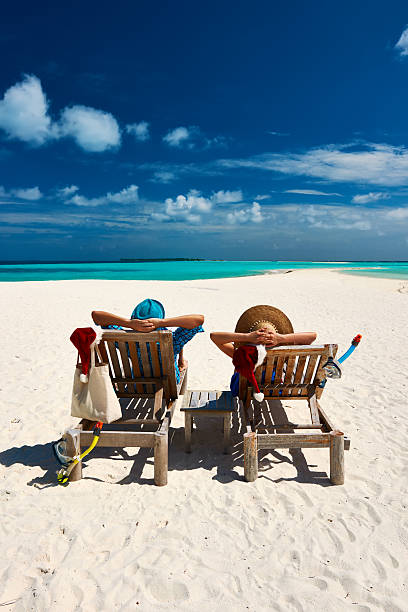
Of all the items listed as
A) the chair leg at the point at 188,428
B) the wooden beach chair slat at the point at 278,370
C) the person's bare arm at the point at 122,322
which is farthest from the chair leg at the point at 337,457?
the person's bare arm at the point at 122,322

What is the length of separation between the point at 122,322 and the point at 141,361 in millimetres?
504

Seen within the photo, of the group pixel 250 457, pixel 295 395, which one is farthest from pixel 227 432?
pixel 295 395

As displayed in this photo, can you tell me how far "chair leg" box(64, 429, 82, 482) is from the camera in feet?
11.9

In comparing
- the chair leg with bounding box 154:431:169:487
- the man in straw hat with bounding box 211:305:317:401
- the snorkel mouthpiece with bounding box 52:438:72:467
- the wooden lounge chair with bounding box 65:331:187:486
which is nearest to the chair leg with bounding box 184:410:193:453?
the wooden lounge chair with bounding box 65:331:187:486

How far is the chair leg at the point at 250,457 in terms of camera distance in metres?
3.59

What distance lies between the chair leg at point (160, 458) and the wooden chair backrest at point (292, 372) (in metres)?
1.08

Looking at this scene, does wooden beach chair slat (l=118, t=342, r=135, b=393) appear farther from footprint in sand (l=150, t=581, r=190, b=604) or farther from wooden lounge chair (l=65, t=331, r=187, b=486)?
footprint in sand (l=150, t=581, r=190, b=604)

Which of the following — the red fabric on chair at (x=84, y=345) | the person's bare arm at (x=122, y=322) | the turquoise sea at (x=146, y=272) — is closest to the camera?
the red fabric on chair at (x=84, y=345)

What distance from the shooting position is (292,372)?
4.00 meters

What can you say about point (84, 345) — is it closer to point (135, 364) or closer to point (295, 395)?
point (135, 364)

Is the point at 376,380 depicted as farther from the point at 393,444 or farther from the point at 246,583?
the point at 246,583

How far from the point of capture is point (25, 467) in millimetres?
3896

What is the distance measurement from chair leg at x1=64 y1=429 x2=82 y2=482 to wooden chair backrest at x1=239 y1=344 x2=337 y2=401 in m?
1.80

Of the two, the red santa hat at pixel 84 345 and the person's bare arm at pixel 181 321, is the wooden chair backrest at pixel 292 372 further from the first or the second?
the red santa hat at pixel 84 345
